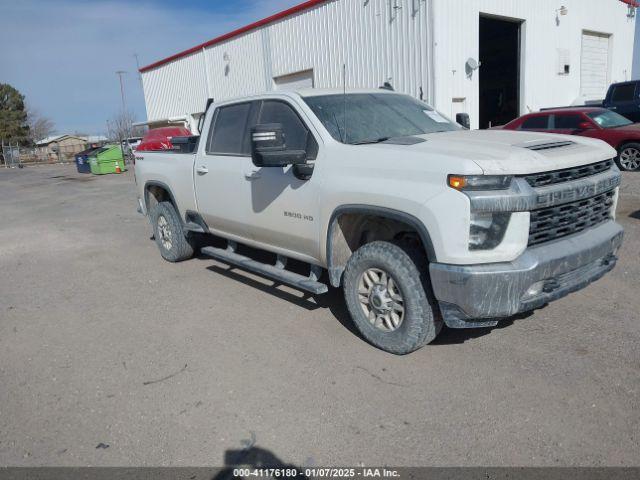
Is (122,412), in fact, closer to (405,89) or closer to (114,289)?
(114,289)

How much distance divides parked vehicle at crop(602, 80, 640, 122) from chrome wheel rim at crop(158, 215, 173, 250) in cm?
1321

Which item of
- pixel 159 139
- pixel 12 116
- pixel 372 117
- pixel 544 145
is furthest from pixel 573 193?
pixel 12 116

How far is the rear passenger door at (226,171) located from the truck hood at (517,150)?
6.11 feet

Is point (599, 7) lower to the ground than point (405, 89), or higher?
higher

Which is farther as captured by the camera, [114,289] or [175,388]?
[114,289]

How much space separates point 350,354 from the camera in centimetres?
391

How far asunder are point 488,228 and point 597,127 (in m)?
10.2

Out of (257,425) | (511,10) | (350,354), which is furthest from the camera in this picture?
(511,10)

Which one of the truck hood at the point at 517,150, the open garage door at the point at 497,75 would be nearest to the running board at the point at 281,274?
the truck hood at the point at 517,150

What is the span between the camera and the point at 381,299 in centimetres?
377

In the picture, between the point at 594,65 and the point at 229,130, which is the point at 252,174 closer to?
the point at 229,130

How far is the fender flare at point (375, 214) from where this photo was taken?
3312mm

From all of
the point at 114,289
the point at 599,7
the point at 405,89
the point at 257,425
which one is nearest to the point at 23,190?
the point at 405,89

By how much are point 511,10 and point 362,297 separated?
54.2 ft
